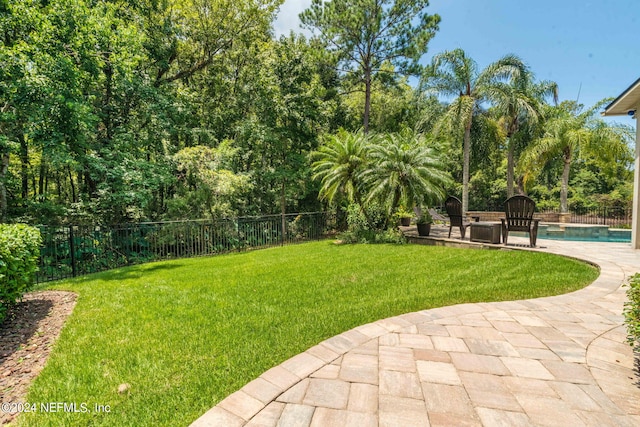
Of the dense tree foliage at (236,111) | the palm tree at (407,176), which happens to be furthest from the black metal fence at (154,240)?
the palm tree at (407,176)

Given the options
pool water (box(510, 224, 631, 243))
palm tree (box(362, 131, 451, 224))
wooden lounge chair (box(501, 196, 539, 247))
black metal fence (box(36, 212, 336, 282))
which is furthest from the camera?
pool water (box(510, 224, 631, 243))

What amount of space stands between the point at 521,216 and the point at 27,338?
8.31 metres

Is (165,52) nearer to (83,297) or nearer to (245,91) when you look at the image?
(245,91)

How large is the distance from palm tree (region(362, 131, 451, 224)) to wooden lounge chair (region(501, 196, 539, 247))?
195cm

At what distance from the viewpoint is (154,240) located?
8430 mm

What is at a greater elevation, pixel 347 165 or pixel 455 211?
pixel 347 165

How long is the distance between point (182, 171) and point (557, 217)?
674 inches

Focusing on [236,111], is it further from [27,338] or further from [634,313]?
[634,313]

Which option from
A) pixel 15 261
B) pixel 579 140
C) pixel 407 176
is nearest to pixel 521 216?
pixel 407 176

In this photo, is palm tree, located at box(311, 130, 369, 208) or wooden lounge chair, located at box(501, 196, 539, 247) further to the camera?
palm tree, located at box(311, 130, 369, 208)

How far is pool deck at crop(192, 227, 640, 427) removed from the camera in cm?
172

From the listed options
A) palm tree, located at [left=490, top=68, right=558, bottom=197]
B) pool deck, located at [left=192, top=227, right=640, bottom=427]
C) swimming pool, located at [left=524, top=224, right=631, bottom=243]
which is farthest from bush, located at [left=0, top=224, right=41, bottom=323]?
palm tree, located at [left=490, top=68, right=558, bottom=197]

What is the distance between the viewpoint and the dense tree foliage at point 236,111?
7.04m

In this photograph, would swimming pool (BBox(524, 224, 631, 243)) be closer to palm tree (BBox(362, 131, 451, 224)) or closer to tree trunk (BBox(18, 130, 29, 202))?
palm tree (BBox(362, 131, 451, 224))
